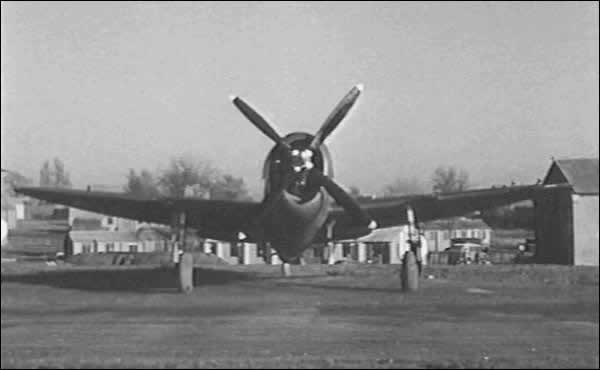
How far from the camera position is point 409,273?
12.9 meters

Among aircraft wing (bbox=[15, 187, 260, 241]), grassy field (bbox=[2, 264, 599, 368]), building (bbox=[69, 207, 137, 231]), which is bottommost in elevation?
grassy field (bbox=[2, 264, 599, 368])

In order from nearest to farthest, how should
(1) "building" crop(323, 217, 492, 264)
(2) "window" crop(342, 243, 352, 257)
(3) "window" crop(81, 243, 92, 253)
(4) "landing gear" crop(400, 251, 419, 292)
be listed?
(3) "window" crop(81, 243, 92, 253) → (4) "landing gear" crop(400, 251, 419, 292) → (1) "building" crop(323, 217, 492, 264) → (2) "window" crop(342, 243, 352, 257)

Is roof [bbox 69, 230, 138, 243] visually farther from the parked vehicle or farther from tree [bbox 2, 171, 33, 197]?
the parked vehicle

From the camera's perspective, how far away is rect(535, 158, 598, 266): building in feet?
38.1

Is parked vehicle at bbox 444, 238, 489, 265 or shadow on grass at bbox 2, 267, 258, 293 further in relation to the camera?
parked vehicle at bbox 444, 238, 489, 265

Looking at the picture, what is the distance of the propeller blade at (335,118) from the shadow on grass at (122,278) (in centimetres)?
335

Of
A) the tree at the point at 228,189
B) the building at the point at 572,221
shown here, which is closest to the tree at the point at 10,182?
the tree at the point at 228,189

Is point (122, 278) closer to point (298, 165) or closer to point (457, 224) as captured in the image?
point (298, 165)

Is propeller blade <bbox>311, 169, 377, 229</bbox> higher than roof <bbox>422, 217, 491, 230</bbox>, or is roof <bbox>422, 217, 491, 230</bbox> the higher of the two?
propeller blade <bbox>311, 169, 377, 229</bbox>

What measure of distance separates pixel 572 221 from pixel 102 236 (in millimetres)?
6699

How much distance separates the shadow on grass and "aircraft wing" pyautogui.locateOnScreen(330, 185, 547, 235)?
285 cm

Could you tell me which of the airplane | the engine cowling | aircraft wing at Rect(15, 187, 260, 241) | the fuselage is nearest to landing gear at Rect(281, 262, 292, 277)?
the airplane

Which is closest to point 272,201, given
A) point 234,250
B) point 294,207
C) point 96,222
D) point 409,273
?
point 294,207

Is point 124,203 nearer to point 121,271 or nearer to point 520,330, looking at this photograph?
point 121,271
